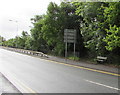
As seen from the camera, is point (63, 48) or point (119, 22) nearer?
point (119, 22)

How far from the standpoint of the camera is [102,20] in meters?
13.4

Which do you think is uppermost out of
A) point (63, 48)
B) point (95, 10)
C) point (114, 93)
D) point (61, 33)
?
point (95, 10)

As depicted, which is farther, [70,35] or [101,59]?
[70,35]

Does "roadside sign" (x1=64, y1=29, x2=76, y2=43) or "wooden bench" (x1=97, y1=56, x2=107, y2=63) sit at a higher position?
"roadside sign" (x1=64, y1=29, x2=76, y2=43)

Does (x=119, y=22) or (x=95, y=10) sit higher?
(x=95, y=10)

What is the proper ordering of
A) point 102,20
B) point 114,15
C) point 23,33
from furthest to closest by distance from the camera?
point 23,33
point 102,20
point 114,15

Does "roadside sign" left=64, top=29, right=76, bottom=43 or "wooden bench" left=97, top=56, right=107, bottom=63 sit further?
"roadside sign" left=64, top=29, right=76, bottom=43

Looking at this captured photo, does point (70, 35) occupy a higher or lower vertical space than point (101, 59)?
higher

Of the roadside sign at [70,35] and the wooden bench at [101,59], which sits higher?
the roadside sign at [70,35]

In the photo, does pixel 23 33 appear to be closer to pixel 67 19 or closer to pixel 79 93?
pixel 67 19

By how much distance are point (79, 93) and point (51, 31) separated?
16214 millimetres

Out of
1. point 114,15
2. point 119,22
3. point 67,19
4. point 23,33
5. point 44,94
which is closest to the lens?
point 44,94

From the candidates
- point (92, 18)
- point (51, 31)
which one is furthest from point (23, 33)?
point (92, 18)

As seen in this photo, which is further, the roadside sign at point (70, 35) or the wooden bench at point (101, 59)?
the roadside sign at point (70, 35)
